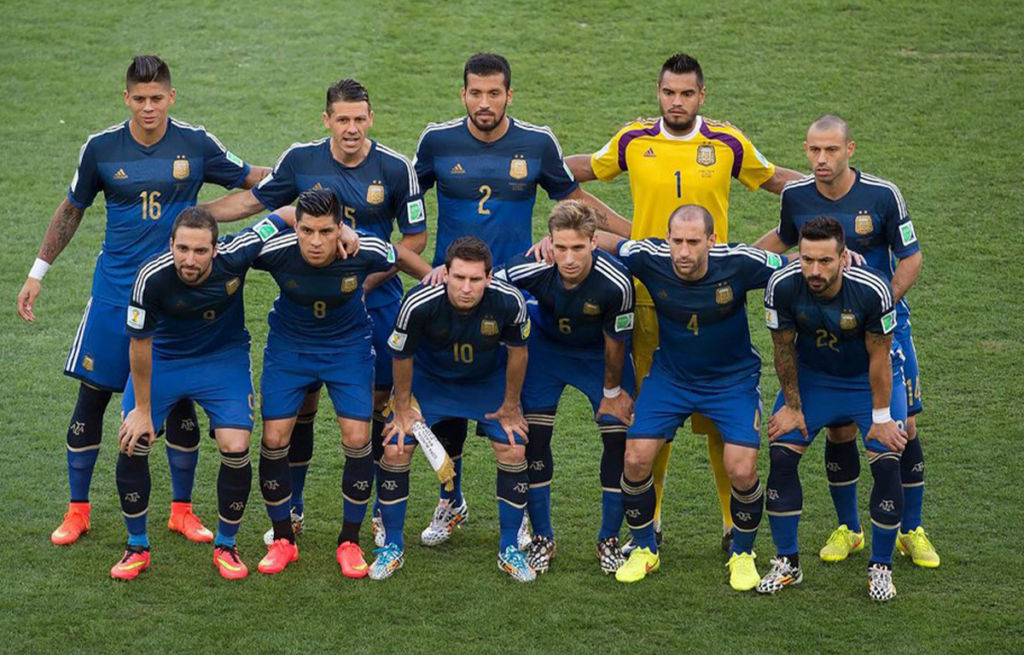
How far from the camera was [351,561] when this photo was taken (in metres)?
7.85

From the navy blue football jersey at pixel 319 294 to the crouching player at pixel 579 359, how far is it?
0.72 meters

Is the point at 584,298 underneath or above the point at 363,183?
underneath

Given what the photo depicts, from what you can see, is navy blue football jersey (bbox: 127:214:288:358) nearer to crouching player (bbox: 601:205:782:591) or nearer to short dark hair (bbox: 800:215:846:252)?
crouching player (bbox: 601:205:782:591)

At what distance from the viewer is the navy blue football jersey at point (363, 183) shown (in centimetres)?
793

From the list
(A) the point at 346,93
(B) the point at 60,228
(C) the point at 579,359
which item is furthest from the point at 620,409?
(B) the point at 60,228

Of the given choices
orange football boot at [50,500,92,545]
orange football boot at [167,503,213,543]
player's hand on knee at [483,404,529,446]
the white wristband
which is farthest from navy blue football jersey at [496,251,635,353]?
orange football boot at [50,500,92,545]

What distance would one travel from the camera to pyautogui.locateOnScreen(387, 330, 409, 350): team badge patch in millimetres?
7629

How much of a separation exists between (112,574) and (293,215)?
2.02 m

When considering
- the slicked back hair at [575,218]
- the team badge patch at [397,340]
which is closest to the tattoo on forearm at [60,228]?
the team badge patch at [397,340]

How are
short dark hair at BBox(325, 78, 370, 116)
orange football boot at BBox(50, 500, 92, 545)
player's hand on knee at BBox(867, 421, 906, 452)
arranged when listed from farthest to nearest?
orange football boot at BBox(50, 500, 92, 545) → short dark hair at BBox(325, 78, 370, 116) → player's hand on knee at BBox(867, 421, 906, 452)

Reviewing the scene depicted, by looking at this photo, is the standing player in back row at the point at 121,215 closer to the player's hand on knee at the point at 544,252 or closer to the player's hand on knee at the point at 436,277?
the player's hand on knee at the point at 436,277

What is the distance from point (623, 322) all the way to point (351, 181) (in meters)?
1.58

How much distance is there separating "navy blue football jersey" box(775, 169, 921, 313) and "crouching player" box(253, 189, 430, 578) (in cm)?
195

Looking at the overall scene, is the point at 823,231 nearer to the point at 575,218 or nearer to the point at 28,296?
the point at 575,218
